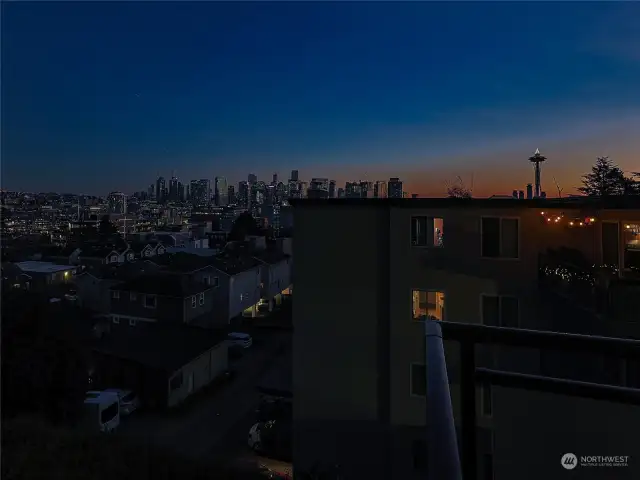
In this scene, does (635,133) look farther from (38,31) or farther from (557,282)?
(38,31)

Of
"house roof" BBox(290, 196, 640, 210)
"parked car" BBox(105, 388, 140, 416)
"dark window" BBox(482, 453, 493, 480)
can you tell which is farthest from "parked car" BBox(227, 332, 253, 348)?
"dark window" BBox(482, 453, 493, 480)

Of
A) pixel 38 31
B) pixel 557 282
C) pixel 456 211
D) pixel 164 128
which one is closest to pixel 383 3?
pixel 456 211

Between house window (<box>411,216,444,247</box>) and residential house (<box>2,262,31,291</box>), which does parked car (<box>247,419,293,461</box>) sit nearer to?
house window (<box>411,216,444,247</box>)

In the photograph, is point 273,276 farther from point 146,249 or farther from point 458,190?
point 458,190

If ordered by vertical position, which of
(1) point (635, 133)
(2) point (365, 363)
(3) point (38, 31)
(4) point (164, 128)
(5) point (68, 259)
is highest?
(4) point (164, 128)

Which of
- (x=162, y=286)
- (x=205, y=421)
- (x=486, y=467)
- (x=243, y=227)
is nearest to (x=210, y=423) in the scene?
(x=205, y=421)

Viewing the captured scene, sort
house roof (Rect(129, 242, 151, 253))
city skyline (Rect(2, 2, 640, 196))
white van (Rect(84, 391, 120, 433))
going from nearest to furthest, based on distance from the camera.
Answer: city skyline (Rect(2, 2, 640, 196)) → white van (Rect(84, 391, 120, 433)) → house roof (Rect(129, 242, 151, 253))

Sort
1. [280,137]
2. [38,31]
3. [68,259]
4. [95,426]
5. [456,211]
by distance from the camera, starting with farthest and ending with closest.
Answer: [68,259]
[280,137]
[95,426]
[38,31]
[456,211]
